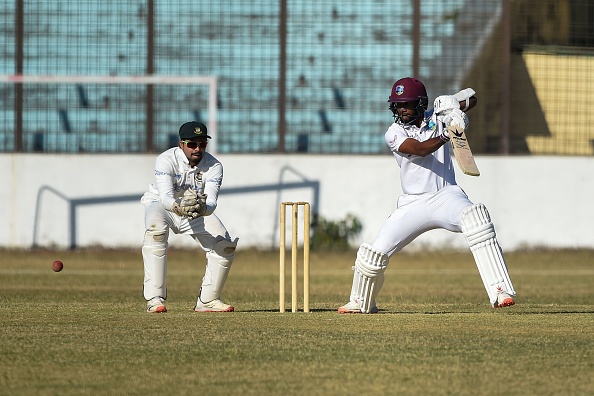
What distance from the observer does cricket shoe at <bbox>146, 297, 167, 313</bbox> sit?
33.3ft

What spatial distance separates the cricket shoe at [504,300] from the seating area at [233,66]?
44.4ft

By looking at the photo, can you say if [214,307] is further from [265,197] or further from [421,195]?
[265,197]

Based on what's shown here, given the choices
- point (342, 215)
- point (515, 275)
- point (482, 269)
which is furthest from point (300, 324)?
point (342, 215)

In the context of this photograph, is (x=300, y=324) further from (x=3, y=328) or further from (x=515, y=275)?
(x=515, y=275)

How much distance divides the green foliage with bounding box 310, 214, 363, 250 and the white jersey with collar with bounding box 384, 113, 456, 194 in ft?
39.8

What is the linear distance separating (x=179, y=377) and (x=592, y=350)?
2580mm

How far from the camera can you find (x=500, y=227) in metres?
22.6

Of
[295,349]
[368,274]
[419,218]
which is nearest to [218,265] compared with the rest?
[368,274]

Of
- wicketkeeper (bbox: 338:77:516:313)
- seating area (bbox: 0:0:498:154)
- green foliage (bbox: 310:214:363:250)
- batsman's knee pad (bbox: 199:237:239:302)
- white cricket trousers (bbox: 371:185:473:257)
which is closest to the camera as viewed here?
wicketkeeper (bbox: 338:77:516:313)

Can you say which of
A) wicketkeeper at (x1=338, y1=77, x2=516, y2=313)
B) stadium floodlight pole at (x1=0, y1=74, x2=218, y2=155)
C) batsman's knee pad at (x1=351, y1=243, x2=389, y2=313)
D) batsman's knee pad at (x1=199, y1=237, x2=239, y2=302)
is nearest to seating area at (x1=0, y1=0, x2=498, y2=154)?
stadium floodlight pole at (x1=0, y1=74, x2=218, y2=155)

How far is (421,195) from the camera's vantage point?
9.94 metres

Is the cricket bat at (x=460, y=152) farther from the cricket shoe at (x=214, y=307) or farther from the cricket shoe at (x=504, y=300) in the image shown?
the cricket shoe at (x=214, y=307)

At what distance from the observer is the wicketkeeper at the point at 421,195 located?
9.58m

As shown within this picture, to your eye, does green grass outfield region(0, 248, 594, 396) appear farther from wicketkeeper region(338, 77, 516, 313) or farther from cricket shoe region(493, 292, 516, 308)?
wicketkeeper region(338, 77, 516, 313)
